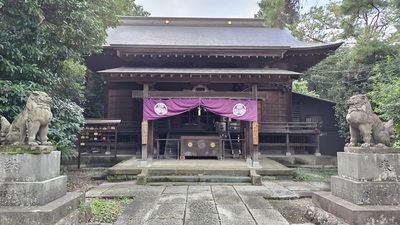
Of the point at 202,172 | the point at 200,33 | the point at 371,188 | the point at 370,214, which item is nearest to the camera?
the point at 370,214

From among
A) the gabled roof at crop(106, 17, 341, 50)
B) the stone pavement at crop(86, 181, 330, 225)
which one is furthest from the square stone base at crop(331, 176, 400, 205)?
the gabled roof at crop(106, 17, 341, 50)

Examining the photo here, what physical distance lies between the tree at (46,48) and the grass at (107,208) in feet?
6.02

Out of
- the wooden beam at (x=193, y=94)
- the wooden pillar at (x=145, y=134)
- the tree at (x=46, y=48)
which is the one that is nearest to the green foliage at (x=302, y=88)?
the wooden beam at (x=193, y=94)

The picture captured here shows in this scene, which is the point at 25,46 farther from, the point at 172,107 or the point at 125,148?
the point at 125,148

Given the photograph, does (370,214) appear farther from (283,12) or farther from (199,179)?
(283,12)

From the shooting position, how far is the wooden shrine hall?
8.19 metres

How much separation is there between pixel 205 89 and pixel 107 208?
502 cm

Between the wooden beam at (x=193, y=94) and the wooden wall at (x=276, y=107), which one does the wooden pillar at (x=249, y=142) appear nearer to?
the wooden beam at (x=193, y=94)

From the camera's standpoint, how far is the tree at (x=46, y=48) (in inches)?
204

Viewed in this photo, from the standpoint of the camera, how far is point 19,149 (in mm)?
3420

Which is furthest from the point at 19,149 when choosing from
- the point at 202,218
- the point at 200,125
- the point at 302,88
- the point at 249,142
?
the point at 302,88

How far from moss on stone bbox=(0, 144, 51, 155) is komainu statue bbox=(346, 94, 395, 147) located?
4623 mm

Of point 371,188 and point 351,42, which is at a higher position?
point 351,42

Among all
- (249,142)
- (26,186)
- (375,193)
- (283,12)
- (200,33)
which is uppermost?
(200,33)
